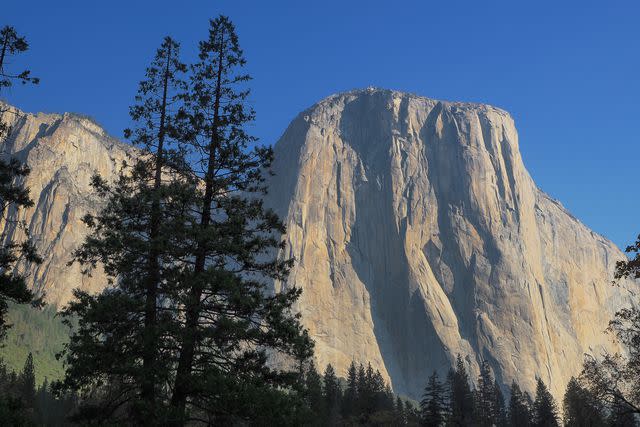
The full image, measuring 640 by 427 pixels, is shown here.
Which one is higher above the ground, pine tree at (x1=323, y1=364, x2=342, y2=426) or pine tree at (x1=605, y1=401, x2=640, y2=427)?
pine tree at (x1=323, y1=364, x2=342, y2=426)

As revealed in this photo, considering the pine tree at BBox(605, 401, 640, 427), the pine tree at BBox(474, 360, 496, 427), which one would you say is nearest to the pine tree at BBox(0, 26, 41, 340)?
the pine tree at BBox(605, 401, 640, 427)

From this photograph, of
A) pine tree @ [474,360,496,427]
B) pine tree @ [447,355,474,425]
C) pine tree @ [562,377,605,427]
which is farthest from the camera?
pine tree @ [474,360,496,427]

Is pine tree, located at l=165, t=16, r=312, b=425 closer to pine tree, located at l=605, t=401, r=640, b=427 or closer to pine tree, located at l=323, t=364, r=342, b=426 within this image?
pine tree, located at l=605, t=401, r=640, b=427

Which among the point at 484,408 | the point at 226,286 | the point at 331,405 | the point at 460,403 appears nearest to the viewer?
the point at 226,286

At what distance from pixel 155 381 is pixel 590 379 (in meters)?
16.3

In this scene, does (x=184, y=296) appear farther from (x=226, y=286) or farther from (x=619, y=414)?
(x=619, y=414)

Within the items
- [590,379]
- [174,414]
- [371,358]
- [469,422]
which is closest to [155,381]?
[174,414]

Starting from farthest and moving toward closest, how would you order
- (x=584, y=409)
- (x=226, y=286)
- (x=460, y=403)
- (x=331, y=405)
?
(x=460, y=403)
(x=331, y=405)
(x=584, y=409)
(x=226, y=286)

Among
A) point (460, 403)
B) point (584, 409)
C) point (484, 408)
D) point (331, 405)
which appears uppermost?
point (460, 403)

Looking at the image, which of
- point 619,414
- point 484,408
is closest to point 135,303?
point 619,414

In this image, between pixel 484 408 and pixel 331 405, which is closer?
pixel 331 405

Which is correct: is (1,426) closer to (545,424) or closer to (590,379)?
(590,379)

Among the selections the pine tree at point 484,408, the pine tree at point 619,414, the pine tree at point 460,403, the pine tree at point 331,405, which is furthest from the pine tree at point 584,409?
the pine tree at point 331,405

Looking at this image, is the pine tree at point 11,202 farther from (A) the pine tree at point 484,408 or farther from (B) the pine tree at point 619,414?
(A) the pine tree at point 484,408
